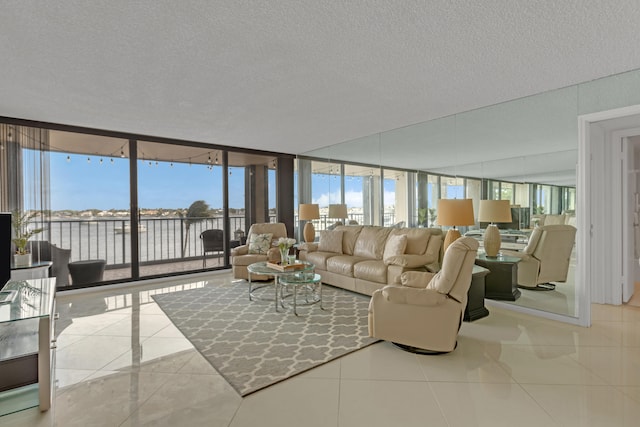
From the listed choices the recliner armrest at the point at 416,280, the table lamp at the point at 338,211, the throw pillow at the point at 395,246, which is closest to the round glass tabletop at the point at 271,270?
the throw pillow at the point at 395,246

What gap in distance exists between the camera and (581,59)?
2.81 m

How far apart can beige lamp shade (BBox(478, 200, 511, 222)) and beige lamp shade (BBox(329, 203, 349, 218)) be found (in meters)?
2.84

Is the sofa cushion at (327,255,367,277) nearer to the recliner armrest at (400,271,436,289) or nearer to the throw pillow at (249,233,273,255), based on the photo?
the throw pillow at (249,233,273,255)

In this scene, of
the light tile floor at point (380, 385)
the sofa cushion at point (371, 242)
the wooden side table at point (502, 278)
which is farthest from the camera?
the sofa cushion at point (371, 242)

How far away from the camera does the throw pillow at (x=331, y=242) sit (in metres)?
5.60

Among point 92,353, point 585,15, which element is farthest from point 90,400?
point 585,15

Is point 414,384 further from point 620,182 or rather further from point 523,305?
point 620,182

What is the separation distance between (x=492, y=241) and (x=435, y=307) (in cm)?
192

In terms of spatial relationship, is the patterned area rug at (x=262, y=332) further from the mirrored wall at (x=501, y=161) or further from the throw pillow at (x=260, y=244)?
the mirrored wall at (x=501, y=161)

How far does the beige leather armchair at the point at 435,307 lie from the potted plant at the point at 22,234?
14.7 ft

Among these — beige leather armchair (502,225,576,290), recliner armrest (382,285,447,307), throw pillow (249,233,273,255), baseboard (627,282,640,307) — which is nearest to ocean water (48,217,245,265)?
throw pillow (249,233,273,255)

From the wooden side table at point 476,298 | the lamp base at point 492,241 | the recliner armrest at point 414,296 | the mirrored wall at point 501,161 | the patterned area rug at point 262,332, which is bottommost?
the patterned area rug at point 262,332

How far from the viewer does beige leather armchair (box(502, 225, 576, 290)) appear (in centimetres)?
367

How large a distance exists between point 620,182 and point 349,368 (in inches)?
169
